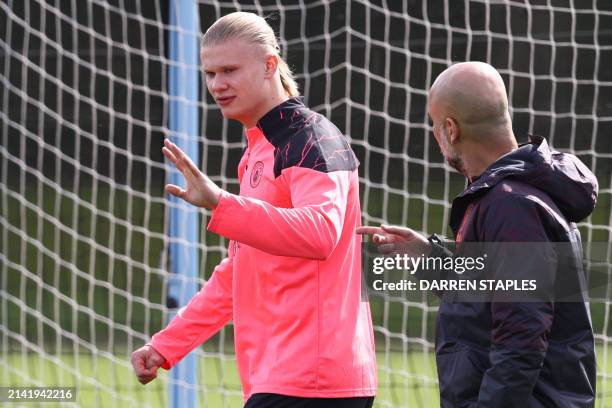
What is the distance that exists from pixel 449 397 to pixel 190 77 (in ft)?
7.66

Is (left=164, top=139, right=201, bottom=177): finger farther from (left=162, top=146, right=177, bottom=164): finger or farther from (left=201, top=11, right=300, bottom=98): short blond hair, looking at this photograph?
(left=201, top=11, right=300, bottom=98): short blond hair

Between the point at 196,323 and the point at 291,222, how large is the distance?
2.02 ft

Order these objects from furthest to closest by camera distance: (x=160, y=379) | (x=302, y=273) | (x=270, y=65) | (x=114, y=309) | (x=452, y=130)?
(x=114, y=309) < (x=160, y=379) < (x=270, y=65) < (x=302, y=273) < (x=452, y=130)

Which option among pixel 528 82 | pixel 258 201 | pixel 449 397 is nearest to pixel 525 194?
pixel 449 397

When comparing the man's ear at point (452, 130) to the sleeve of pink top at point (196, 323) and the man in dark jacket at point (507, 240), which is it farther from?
the sleeve of pink top at point (196, 323)

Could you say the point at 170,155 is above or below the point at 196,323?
above

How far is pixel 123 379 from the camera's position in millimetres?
5773

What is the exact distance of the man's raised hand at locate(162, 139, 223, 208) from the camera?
198 centimetres

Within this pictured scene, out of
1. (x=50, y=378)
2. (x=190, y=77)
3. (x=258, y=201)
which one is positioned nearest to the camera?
(x=258, y=201)

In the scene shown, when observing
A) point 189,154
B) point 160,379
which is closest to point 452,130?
point 189,154

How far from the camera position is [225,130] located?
633 centimetres

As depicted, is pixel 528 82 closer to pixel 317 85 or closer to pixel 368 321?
pixel 317 85

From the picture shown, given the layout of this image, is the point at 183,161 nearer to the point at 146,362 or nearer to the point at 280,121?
the point at 280,121

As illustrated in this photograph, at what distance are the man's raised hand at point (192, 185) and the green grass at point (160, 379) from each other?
3246 mm
